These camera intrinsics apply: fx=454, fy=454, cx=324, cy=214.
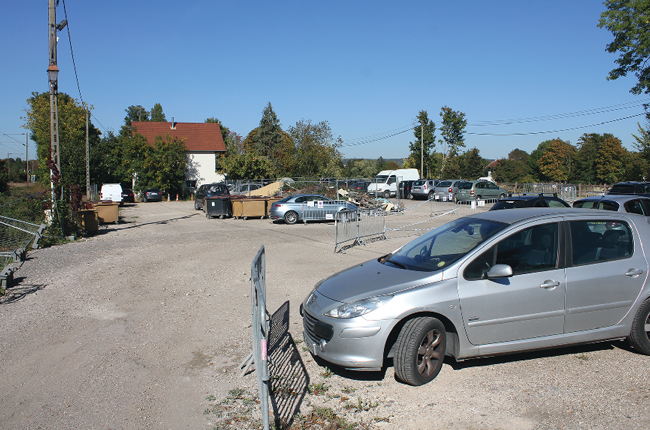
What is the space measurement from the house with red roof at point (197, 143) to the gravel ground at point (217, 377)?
4785cm

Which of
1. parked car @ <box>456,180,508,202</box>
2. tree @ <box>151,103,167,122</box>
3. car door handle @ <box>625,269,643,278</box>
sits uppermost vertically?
tree @ <box>151,103,167,122</box>

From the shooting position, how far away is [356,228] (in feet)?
45.6

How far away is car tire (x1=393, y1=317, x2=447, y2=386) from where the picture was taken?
167 inches

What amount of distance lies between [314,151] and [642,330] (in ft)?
153

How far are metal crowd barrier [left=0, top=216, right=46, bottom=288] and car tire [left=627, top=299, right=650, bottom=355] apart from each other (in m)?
12.0

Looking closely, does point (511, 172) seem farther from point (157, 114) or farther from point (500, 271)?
point (500, 271)

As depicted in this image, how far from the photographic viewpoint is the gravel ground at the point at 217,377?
3.92 meters


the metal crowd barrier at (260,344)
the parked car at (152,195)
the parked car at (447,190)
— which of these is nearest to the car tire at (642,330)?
the metal crowd barrier at (260,344)

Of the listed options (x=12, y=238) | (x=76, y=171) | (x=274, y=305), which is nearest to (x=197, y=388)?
(x=274, y=305)

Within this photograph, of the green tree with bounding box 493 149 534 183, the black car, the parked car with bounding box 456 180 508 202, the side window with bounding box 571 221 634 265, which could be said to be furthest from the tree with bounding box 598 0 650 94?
the green tree with bounding box 493 149 534 183

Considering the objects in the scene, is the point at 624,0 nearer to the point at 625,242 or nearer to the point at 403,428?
the point at 625,242

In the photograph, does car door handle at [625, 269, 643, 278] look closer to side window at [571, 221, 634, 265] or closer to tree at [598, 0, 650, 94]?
side window at [571, 221, 634, 265]

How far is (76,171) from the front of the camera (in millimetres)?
38344

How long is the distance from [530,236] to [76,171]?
134 feet
